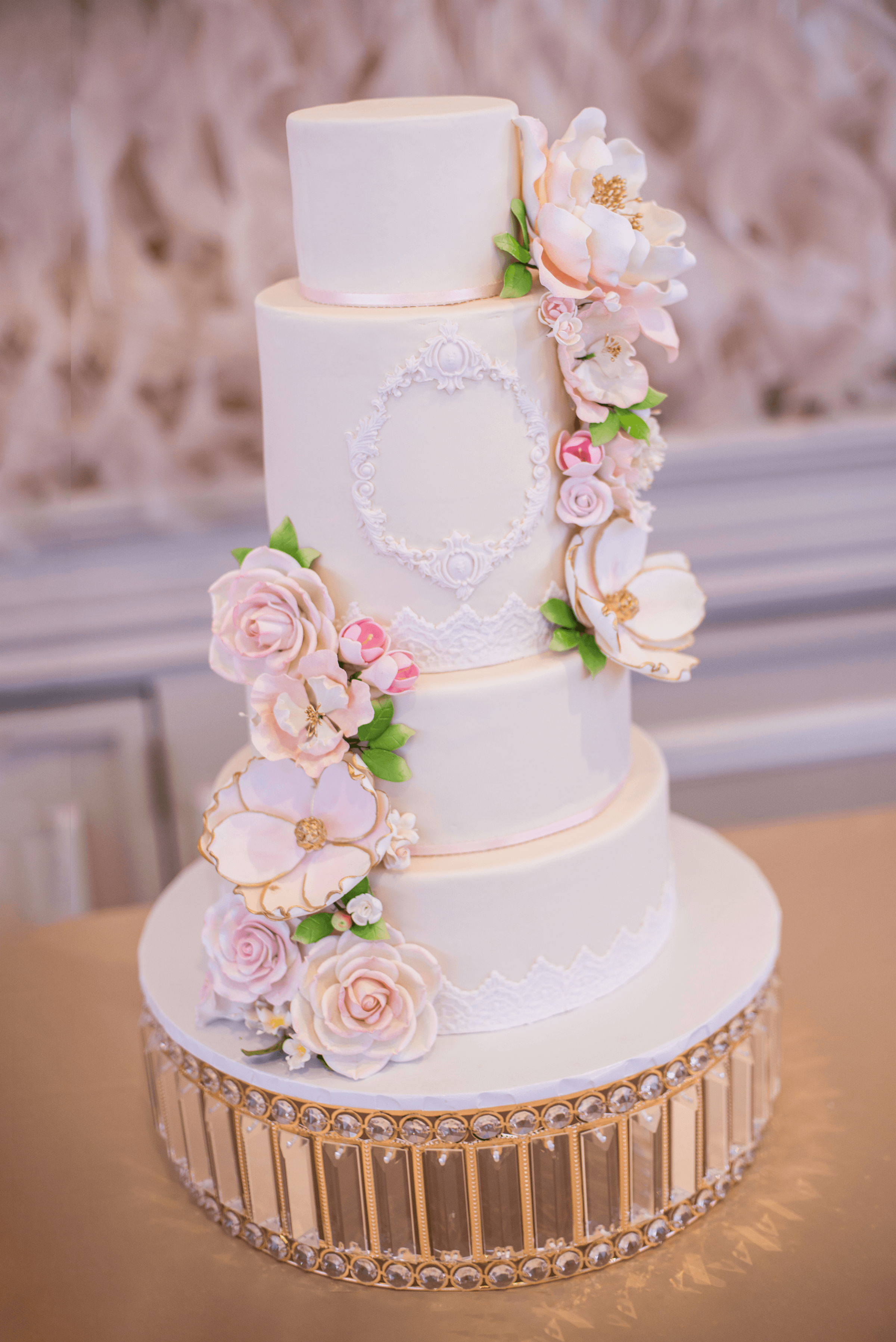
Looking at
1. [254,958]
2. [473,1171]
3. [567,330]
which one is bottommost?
[473,1171]

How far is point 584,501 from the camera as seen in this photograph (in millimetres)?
1544

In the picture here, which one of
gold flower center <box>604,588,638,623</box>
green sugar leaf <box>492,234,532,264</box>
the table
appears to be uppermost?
green sugar leaf <box>492,234,532,264</box>

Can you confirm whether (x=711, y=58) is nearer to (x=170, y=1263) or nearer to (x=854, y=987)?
(x=854, y=987)

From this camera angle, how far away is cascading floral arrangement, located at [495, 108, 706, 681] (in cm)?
144

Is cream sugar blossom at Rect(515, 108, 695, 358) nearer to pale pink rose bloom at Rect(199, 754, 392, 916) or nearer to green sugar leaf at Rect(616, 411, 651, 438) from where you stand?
green sugar leaf at Rect(616, 411, 651, 438)

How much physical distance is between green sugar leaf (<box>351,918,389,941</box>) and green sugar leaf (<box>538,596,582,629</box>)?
408 millimetres

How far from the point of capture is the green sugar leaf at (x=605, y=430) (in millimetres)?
1523

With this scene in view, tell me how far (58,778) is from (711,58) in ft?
6.35

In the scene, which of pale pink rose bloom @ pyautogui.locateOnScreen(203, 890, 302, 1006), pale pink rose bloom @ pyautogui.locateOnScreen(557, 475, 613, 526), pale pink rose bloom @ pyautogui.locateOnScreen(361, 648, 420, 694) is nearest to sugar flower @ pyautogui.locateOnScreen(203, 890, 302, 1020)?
pale pink rose bloom @ pyautogui.locateOnScreen(203, 890, 302, 1006)

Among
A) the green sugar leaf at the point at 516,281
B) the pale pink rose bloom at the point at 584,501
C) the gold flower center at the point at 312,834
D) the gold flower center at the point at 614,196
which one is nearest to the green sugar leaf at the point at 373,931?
the gold flower center at the point at 312,834

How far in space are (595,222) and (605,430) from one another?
23 centimetres

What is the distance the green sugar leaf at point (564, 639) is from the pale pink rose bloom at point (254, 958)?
46cm

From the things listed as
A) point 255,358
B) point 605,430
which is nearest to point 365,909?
point 605,430

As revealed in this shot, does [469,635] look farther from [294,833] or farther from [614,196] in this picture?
[614,196]
